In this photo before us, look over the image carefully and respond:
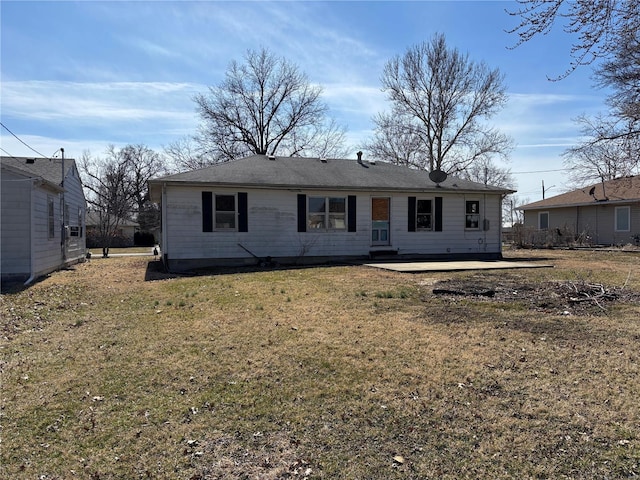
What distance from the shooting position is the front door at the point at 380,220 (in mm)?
16016

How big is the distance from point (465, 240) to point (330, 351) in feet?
43.0

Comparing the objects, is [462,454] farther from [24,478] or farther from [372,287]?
[372,287]

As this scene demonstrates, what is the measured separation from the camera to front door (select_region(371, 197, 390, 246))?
52.5 ft

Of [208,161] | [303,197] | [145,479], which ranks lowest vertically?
[145,479]

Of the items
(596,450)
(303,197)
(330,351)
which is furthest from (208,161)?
(596,450)

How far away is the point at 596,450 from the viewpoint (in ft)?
9.23

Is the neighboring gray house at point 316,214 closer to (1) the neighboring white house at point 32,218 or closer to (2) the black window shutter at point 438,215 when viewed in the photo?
(2) the black window shutter at point 438,215

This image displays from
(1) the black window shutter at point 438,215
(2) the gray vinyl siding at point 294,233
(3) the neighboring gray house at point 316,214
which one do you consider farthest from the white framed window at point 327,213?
(1) the black window shutter at point 438,215

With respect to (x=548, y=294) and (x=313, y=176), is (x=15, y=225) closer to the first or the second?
(x=313, y=176)

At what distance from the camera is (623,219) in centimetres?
2486

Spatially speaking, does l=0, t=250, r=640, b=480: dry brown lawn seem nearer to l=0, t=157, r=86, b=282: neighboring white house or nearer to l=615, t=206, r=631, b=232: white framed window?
l=0, t=157, r=86, b=282: neighboring white house

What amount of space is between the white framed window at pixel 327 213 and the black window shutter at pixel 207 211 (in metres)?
3.16

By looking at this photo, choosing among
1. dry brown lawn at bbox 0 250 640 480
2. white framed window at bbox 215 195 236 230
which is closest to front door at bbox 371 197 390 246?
white framed window at bbox 215 195 236 230

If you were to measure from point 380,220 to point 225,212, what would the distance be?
18.2ft
